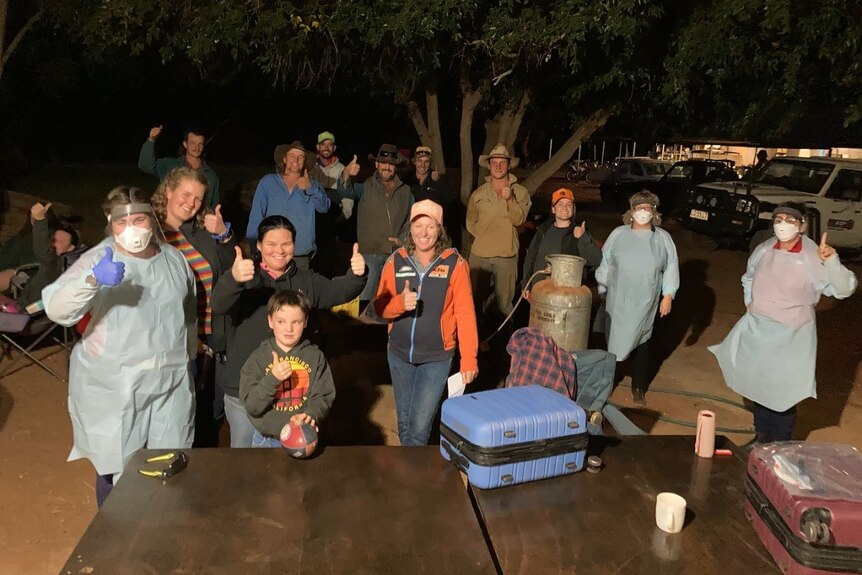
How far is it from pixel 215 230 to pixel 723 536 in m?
2.92

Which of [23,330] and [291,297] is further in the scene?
[23,330]

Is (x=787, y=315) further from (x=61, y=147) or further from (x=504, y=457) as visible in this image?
(x=61, y=147)

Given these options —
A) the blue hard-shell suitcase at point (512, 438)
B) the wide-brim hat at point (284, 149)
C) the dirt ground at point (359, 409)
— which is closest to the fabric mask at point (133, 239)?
the blue hard-shell suitcase at point (512, 438)

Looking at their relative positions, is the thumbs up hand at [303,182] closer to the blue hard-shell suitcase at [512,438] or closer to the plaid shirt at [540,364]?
the plaid shirt at [540,364]

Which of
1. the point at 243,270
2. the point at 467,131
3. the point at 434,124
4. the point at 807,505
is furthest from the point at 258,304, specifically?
the point at 467,131

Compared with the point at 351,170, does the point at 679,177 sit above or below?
below

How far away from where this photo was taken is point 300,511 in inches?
105

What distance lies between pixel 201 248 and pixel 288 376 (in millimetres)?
1022

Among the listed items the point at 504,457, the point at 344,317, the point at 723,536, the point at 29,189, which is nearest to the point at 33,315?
the point at 344,317

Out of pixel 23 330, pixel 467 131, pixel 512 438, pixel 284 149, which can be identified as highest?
pixel 467 131

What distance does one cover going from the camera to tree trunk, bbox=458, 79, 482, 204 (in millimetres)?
10086

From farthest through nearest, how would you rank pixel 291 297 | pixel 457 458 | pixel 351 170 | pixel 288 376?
pixel 351 170 → pixel 291 297 → pixel 288 376 → pixel 457 458

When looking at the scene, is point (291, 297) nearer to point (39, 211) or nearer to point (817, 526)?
point (817, 526)

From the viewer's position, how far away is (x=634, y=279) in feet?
19.0
